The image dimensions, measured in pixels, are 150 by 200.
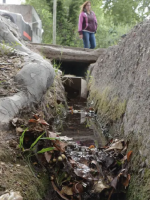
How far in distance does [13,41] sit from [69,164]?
7.69 feet

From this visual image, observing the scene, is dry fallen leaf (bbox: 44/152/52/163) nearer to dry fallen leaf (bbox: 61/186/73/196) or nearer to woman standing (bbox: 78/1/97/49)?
dry fallen leaf (bbox: 61/186/73/196)

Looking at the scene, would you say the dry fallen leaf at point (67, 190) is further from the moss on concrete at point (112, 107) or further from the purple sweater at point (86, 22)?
the purple sweater at point (86, 22)

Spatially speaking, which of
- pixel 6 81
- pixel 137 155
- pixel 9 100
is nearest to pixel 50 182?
pixel 137 155

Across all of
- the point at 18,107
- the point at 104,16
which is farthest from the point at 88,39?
the point at 104,16

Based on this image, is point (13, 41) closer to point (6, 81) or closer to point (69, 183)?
point (6, 81)

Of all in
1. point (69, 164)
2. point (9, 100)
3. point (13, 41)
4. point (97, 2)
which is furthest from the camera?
point (97, 2)

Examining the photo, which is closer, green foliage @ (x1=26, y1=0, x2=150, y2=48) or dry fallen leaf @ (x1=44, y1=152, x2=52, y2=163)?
dry fallen leaf @ (x1=44, y1=152, x2=52, y2=163)

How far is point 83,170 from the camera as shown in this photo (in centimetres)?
163

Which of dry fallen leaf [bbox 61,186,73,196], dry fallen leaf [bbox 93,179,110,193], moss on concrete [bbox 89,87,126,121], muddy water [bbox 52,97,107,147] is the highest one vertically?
moss on concrete [bbox 89,87,126,121]

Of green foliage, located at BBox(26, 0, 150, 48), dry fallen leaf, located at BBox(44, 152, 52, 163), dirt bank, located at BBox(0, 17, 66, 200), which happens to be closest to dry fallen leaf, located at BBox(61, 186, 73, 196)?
dirt bank, located at BBox(0, 17, 66, 200)

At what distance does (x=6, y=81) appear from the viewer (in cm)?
217

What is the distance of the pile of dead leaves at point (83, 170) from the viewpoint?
1427mm

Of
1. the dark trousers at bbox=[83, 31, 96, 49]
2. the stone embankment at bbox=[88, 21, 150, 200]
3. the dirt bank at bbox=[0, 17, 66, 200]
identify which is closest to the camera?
the dirt bank at bbox=[0, 17, 66, 200]

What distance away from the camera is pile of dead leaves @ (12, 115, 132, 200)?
1427 mm
